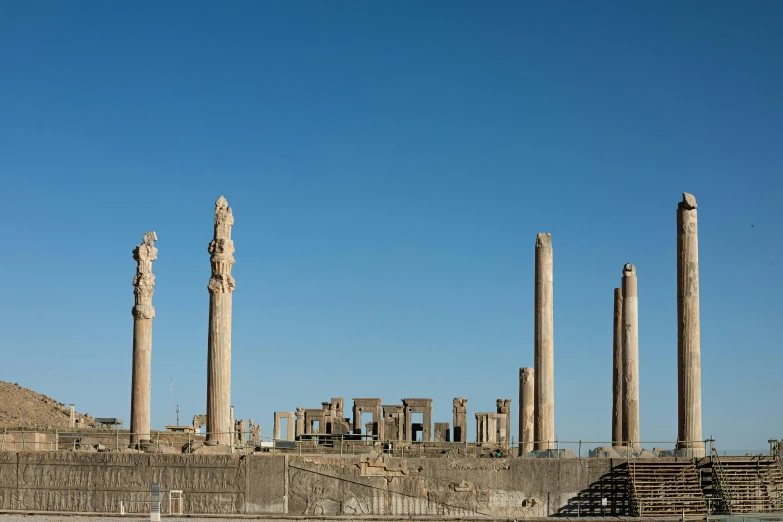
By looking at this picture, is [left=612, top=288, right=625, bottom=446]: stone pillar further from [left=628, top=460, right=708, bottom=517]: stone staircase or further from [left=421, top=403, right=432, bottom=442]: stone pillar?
[left=421, top=403, right=432, bottom=442]: stone pillar

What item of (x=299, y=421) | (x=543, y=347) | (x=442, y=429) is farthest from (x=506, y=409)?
(x=543, y=347)

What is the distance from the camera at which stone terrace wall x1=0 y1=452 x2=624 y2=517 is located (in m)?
27.3

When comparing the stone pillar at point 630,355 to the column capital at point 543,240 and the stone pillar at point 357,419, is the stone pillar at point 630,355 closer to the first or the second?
the column capital at point 543,240

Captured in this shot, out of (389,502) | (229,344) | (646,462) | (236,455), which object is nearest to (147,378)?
(229,344)

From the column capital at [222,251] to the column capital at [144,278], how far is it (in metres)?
3.56

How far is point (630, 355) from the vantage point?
3556cm

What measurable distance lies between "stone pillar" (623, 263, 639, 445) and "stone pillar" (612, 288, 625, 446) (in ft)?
2.88

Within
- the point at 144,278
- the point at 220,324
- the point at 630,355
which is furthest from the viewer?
the point at 630,355

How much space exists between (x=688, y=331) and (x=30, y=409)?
1732 inches

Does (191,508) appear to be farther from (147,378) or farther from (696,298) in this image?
(696,298)

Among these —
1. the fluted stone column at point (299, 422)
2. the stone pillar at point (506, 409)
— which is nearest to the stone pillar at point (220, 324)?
the fluted stone column at point (299, 422)

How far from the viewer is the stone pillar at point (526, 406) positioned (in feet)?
132

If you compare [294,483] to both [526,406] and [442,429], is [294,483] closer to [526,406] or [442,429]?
[526,406]

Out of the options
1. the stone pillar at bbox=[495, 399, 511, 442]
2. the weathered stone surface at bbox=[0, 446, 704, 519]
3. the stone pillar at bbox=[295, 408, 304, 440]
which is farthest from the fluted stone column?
the weathered stone surface at bbox=[0, 446, 704, 519]
